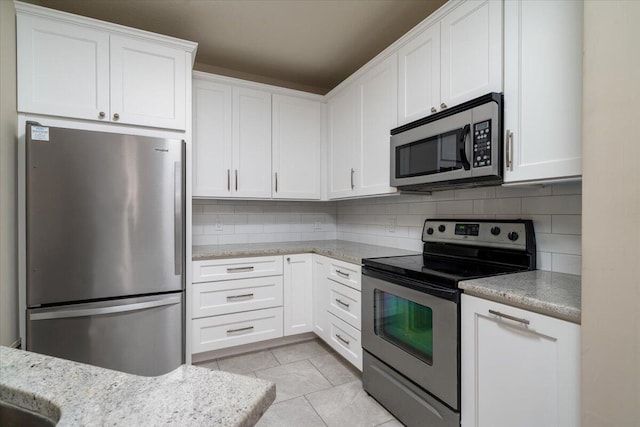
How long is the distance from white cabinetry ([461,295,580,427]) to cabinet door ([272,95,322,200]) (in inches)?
77.9

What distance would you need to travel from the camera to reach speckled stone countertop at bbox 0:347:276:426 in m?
0.45

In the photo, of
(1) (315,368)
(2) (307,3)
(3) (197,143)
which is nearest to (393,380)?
(1) (315,368)

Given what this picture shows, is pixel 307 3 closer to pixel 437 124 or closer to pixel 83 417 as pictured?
pixel 437 124

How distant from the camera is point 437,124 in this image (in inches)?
68.1

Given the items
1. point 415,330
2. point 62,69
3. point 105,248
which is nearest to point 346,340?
point 415,330

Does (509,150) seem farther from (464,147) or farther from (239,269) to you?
(239,269)

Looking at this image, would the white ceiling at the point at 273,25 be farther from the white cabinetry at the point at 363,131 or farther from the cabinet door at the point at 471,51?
the cabinet door at the point at 471,51

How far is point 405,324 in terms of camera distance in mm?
1652

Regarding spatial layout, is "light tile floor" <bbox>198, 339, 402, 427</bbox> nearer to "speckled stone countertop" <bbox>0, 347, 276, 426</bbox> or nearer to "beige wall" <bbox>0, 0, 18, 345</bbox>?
"beige wall" <bbox>0, 0, 18, 345</bbox>

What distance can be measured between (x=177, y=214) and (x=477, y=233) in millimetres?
1909

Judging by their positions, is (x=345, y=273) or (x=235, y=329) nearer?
(x=345, y=273)

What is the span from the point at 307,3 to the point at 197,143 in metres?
1.37

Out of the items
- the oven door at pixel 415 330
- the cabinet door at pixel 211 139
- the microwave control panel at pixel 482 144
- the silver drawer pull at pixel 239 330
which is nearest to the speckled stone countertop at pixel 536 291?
the oven door at pixel 415 330

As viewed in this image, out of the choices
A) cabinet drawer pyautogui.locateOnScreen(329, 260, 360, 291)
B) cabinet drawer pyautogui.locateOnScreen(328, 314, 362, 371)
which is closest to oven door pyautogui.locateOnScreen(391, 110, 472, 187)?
cabinet drawer pyautogui.locateOnScreen(329, 260, 360, 291)
